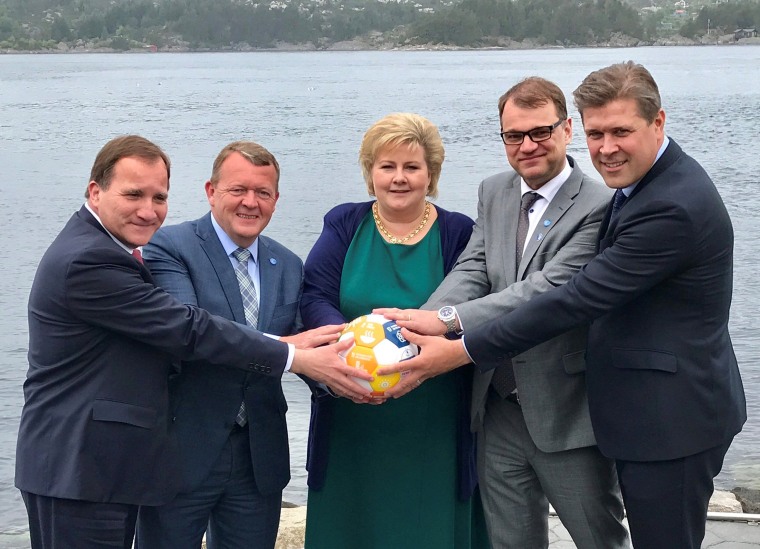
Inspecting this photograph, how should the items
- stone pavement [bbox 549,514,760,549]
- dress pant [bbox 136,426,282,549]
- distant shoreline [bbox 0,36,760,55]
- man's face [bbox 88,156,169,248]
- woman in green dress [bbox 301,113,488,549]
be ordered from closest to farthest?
man's face [bbox 88,156,169,248]
dress pant [bbox 136,426,282,549]
woman in green dress [bbox 301,113,488,549]
stone pavement [bbox 549,514,760,549]
distant shoreline [bbox 0,36,760,55]

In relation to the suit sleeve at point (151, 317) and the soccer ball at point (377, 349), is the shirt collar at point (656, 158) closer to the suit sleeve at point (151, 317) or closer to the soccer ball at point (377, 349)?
the soccer ball at point (377, 349)

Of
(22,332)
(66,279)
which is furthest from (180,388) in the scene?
(22,332)

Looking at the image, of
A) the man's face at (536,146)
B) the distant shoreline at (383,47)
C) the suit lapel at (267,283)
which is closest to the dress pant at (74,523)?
the suit lapel at (267,283)

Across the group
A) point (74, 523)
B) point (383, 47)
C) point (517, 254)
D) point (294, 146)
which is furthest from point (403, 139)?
point (383, 47)

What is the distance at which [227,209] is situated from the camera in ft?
13.7

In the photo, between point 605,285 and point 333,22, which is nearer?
point 605,285

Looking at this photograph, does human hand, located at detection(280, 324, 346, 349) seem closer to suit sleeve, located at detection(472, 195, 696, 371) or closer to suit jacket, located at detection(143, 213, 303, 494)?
suit jacket, located at detection(143, 213, 303, 494)

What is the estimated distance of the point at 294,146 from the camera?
35.0 meters

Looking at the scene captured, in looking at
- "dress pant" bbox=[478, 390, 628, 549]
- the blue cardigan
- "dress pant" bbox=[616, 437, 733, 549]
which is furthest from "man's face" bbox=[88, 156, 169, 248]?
"dress pant" bbox=[616, 437, 733, 549]

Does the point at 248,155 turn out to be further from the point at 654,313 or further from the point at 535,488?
the point at 535,488

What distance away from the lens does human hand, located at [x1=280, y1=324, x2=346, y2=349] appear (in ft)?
13.6

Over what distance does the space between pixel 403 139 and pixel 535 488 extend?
5.01 ft

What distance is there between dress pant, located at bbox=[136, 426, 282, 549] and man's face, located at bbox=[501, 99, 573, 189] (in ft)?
5.02

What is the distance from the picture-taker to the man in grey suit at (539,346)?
408 centimetres
